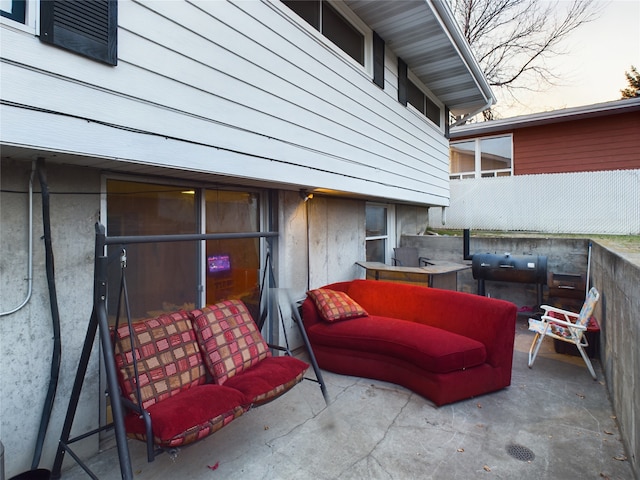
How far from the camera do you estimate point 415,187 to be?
266 inches

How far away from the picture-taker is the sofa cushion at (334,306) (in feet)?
13.8

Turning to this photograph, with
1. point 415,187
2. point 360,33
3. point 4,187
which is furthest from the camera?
point 415,187

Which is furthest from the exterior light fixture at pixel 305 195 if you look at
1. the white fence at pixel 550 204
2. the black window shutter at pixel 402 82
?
the white fence at pixel 550 204

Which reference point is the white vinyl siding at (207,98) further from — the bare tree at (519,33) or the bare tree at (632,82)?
the bare tree at (632,82)

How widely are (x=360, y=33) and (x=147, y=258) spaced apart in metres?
4.35

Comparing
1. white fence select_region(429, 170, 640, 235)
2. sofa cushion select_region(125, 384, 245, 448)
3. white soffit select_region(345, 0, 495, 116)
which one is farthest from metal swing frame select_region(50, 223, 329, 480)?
white fence select_region(429, 170, 640, 235)

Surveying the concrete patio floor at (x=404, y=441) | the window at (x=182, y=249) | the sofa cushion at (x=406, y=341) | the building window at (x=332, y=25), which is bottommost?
the concrete patio floor at (x=404, y=441)

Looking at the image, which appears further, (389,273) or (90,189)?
(389,273)

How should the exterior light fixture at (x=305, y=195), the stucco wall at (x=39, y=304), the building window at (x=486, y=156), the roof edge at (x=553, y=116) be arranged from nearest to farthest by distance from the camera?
the stucco wall at (x=39, y=304)
the exterior light fixture at (x=305, y=195)
the roof edge at (x=553, y=116)
the building window at (x=486, y=156)

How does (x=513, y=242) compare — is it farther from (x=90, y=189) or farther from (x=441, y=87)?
(x=90, y=189)

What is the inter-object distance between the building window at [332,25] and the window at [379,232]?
2.88 metres

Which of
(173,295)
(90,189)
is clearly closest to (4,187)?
(90,189)

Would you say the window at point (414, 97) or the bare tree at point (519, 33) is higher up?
the bare tree at point (519, 33)

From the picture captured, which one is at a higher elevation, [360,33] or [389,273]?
[360,33]
